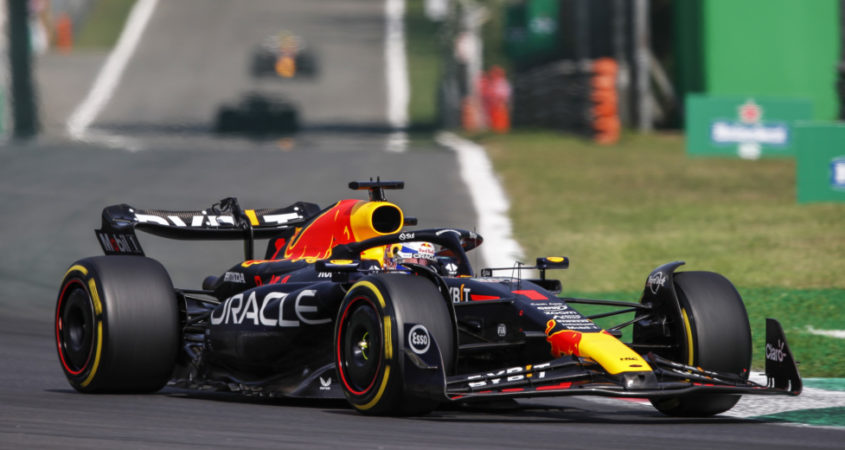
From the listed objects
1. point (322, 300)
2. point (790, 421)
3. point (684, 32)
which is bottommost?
point (790, 421)

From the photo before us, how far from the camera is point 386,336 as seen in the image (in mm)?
7422

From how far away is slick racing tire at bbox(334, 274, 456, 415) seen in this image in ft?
24.3

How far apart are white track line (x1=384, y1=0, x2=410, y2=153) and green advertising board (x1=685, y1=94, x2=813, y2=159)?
6.37m

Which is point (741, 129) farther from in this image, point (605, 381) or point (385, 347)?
point (385, 347)

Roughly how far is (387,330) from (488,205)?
13.7 m

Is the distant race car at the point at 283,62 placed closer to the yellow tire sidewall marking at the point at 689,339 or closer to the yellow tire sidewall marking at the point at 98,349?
the yellow tire sidewall marking at the point at 98,349

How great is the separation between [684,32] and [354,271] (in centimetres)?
2774

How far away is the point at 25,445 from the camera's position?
6605mm

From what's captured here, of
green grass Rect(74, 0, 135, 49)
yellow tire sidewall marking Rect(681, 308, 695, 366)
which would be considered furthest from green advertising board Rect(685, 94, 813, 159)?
green grass Rect(74, 0, 135, 49)

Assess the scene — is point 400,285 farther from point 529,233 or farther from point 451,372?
point 529,233

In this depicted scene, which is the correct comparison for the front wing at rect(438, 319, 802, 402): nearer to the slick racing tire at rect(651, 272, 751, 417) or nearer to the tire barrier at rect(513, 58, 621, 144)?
the slick racing tire at rect(651, 272, 751, 417)

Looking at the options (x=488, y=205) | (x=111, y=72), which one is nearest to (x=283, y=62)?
(x=111, y=72)

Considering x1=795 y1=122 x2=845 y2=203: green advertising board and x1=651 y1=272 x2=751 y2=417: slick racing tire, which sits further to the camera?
x1=795 y1=122 x2=845 y2=203: green advertising board

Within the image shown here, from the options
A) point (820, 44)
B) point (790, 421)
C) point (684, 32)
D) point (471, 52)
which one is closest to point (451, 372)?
point (790, 421)
